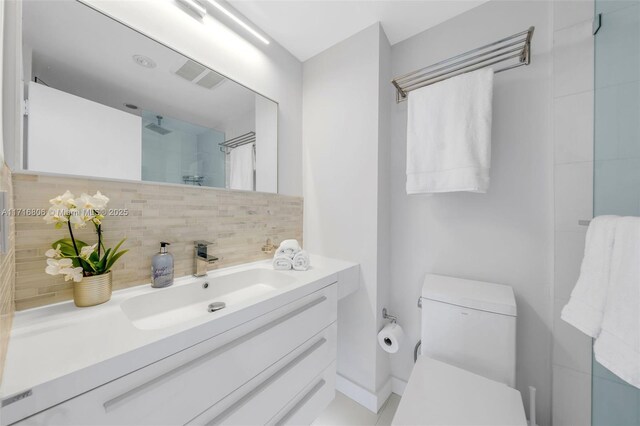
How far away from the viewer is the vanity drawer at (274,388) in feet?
Answer: 2.37

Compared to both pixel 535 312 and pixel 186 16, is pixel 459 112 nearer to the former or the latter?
pixel 535 312

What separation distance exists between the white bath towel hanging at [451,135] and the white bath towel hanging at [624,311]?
0.48 m

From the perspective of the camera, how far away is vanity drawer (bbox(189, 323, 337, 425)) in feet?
2.37

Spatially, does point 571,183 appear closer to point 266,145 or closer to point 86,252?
point 266,145

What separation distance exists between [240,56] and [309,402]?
187cm

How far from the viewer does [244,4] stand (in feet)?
4.17

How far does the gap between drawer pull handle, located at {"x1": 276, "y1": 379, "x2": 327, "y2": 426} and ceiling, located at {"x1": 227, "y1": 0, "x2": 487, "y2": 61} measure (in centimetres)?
201

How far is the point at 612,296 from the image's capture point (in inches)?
27.5

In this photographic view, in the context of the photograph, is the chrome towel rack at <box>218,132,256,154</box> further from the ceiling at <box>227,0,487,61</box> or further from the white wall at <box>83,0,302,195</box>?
the ceiling at <box>227,0,487,61</box>

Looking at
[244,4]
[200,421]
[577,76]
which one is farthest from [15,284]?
[577,76]

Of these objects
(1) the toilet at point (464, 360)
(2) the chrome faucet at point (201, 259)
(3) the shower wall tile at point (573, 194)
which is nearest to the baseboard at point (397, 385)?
(1) the toilet at point (464, 360)

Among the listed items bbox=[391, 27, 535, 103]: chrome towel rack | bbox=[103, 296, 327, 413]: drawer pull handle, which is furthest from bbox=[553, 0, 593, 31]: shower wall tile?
bbox=[103, 296, 327, 413]: drawer pull handle

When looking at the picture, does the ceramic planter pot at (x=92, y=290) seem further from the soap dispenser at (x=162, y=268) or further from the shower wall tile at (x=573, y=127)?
the shower wall tile at (x=573, y=127)

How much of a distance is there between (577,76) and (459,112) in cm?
46
